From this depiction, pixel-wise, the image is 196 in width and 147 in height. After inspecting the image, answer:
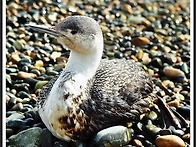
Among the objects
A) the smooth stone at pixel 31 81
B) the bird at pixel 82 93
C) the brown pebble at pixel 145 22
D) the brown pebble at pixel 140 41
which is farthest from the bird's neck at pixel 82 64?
the brown pebble at pixel 145 22

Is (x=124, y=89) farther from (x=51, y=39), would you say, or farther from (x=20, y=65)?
(x=51, y=39)

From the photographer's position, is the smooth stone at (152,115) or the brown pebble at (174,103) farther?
the brown pebble at (174,103)

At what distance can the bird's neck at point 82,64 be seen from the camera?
178 inches

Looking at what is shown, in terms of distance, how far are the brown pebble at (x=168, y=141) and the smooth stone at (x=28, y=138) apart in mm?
1285

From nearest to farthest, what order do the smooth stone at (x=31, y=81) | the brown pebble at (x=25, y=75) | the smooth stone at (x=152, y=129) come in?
the smooth stone at (x=152, y=129), the smooth stone at (x=31, y=81), the brown pebble at (x=25, y=75)

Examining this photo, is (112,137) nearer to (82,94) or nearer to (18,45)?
(82,94)

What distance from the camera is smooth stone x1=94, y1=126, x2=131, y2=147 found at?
4.55 m

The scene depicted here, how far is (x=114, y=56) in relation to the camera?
714 cm

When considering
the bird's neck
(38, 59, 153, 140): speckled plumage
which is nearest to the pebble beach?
Answer: (38, 59, 153, 140): speckled plumage

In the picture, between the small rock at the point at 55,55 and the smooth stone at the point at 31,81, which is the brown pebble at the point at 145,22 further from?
the smooth stone at the point at 31,81

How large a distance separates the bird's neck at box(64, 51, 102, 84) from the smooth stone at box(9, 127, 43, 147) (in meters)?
0.76

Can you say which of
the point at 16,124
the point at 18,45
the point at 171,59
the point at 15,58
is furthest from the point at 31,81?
the point at 171,59

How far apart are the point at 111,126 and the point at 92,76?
1.89 ft

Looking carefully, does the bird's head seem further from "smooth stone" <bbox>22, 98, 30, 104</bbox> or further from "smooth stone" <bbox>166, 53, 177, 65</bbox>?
"smooth stone" <bbox>166, 53, 177, 65</bbox>
